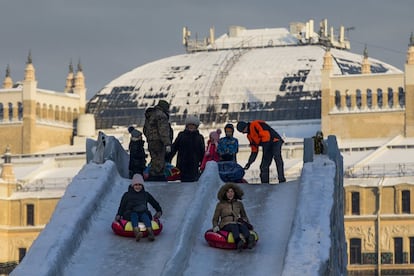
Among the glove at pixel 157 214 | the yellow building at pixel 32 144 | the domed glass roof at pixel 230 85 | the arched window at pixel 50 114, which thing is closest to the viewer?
the glove at pixel 157 214

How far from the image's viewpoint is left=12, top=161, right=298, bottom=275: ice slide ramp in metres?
26.4

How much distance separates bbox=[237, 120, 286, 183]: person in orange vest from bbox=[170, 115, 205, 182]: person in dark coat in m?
0.79

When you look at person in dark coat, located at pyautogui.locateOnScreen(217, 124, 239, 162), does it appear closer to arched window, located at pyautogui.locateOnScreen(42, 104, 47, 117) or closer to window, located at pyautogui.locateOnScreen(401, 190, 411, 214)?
window, located at pyautogui.locateOnScreen(401, 190, 411, 214)

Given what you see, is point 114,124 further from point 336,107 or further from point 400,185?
point 400,185

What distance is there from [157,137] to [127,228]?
12.3 ft

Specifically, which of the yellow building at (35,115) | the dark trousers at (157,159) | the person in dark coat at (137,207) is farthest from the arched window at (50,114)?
the person in dark coat at (137,207)

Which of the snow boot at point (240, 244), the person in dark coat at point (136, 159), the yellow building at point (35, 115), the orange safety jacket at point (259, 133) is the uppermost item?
the yellow building at point (35, 115)

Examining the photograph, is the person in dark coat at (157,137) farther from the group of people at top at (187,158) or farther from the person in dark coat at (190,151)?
the person in dark coat at (190,151)

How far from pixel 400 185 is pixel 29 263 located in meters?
81.4

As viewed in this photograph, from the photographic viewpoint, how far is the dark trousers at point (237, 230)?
2686 cm

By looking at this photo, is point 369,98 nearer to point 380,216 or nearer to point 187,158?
point 380,216

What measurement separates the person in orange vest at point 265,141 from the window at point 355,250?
243 ft

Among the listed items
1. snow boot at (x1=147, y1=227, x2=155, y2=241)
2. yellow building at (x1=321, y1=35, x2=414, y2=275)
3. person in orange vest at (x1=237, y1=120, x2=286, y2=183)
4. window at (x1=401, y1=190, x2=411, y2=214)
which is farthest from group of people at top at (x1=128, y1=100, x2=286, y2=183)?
window at (x1=401, y1=190, x2=411, y2=214)

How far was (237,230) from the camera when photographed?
2691cm
